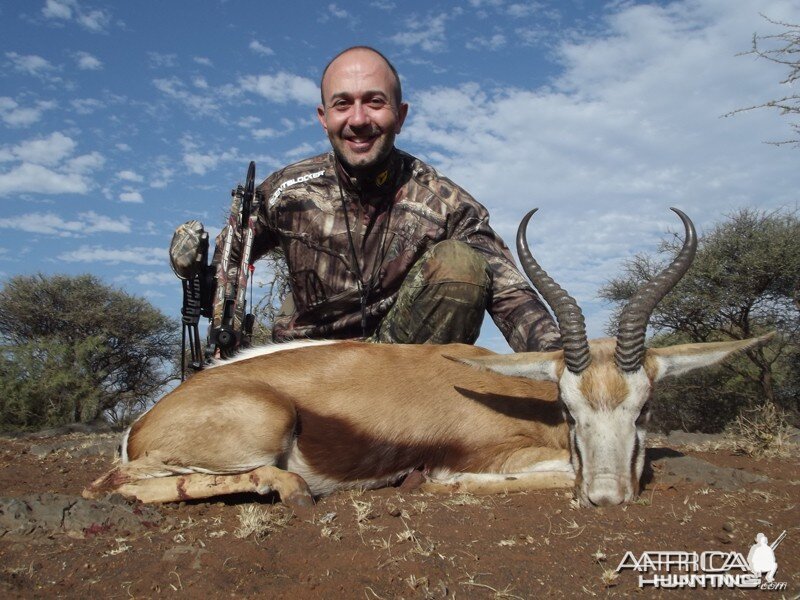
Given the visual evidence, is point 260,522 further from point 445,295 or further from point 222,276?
point 222,276

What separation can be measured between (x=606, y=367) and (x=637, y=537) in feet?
3.42

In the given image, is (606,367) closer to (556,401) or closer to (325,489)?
(556,401)

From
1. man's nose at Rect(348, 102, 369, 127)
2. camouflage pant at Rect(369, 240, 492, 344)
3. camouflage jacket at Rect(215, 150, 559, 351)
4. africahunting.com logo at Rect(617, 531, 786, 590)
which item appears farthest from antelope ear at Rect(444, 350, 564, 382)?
man's nose at Rect(348, 102, 369, 127)

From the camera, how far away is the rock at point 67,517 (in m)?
2.72

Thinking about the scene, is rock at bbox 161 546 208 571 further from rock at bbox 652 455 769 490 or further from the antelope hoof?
rock at bbox 652 455 769 490

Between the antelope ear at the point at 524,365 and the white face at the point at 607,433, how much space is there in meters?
0.17

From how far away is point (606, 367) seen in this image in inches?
134

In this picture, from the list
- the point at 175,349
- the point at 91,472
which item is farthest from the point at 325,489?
the point at 175,349

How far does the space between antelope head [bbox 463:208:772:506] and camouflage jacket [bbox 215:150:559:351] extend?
1594 millimetres

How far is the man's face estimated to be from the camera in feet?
17.3

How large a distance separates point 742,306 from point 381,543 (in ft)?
36.3

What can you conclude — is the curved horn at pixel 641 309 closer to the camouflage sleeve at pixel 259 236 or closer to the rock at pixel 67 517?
the rock at pixel 67 517

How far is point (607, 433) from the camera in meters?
3.19

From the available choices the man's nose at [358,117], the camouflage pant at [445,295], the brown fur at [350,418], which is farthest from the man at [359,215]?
the brown fur at [350,418]
